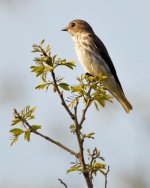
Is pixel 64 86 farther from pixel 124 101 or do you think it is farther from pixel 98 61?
pixel 124 101

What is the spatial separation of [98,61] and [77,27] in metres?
1.55

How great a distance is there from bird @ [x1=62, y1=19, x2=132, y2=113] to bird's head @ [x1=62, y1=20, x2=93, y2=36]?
0.35 m

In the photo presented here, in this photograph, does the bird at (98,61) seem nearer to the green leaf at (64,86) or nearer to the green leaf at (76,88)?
the green leaf at (76,88)

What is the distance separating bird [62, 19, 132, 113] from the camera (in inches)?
402

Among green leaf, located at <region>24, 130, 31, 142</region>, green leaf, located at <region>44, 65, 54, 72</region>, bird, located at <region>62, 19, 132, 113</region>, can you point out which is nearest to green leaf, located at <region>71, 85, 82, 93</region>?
green leaf, located at <region>44, 65, 54, 72</region>

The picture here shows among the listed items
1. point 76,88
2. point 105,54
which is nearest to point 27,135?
point 76,88

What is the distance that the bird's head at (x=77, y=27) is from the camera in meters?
11.5

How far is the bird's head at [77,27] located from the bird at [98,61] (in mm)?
355

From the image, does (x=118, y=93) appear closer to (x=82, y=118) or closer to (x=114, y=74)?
(x=114, y=74)

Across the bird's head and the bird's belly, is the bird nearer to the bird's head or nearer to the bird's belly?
the bird's belly

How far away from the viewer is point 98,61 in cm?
1041

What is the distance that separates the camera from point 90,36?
36.5 ft

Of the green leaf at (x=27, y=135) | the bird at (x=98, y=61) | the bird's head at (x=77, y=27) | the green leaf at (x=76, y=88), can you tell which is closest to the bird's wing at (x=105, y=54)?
the bird at (x=98, y=61)

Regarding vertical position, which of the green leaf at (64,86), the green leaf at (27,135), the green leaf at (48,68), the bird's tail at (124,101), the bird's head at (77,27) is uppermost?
the bird's head at (77,27)
